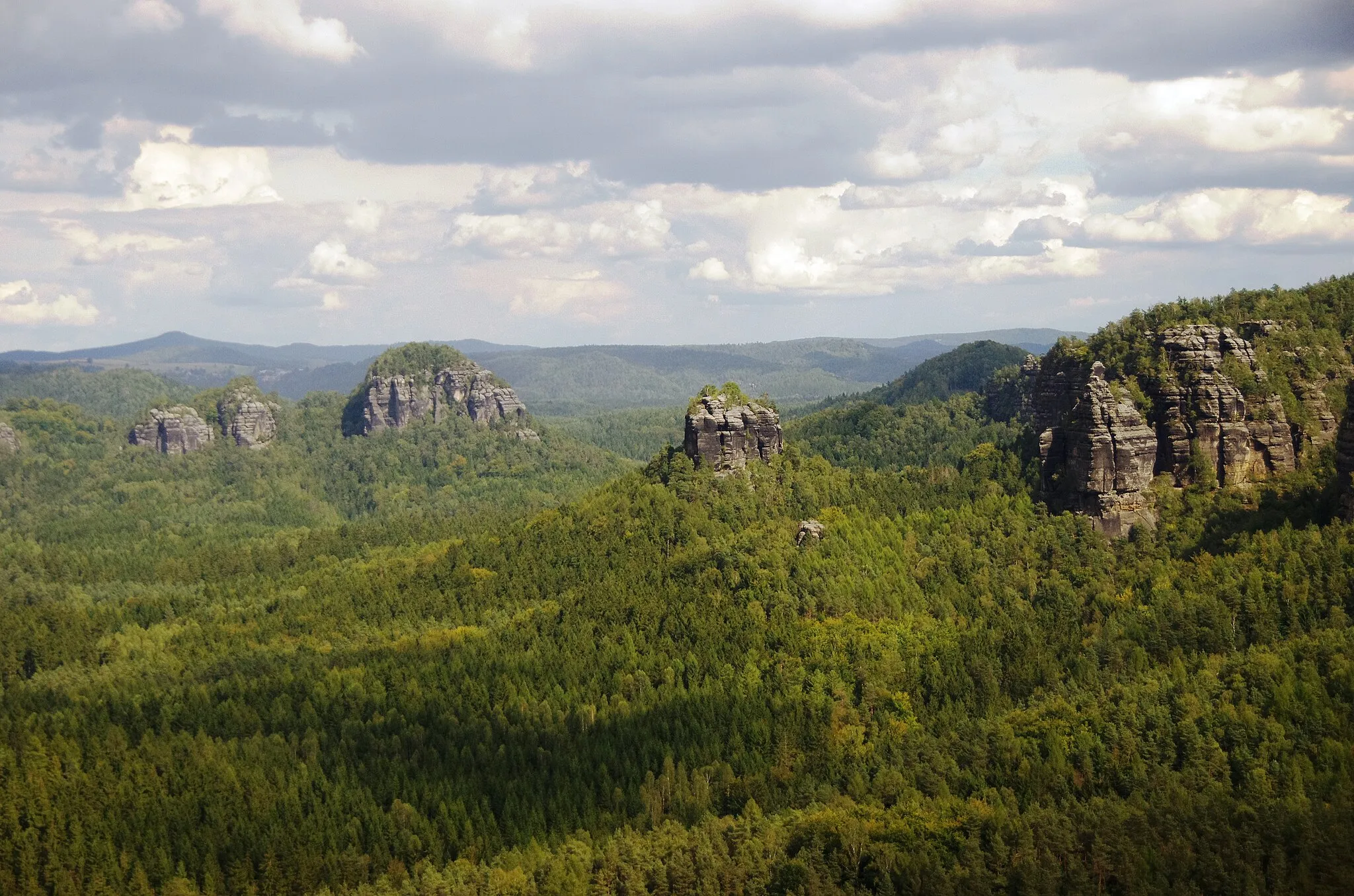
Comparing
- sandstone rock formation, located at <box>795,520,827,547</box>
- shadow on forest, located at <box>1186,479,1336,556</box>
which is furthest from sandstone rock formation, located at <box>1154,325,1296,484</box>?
sandstone rock formation, located at <box>795,520,827,547</box>

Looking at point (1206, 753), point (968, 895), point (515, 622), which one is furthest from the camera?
point (515, 622)

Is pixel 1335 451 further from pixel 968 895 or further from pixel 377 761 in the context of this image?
pixel 377 761

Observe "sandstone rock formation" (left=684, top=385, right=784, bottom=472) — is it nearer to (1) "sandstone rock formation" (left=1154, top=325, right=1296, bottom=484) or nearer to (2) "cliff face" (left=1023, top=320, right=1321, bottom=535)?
(2) "cliff face" (left=1023, top=320, right=1321, bottom=535)

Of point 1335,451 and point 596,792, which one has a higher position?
point 1335,451

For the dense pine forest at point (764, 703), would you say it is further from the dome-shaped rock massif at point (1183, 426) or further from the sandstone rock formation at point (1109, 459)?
the dome-shaped rock massif at point (1183, 426)

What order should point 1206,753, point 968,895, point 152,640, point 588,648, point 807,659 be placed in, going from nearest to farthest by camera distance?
point 968,895 → point 1206,753 → point 807,659 → point 588,648 → point 152,640

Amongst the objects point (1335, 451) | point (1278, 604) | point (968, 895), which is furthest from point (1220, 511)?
point (968, 895)
